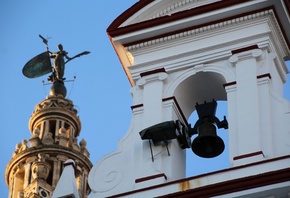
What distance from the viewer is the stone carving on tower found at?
188 ft

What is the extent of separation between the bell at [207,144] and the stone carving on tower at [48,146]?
18.4 m

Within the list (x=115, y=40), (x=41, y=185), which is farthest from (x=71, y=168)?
(x=41, y=185)

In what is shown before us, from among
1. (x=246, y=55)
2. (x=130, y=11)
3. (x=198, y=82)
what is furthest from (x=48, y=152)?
(x=246, y=55)

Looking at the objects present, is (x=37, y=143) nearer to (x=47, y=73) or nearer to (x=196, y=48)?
(x=47, y=73)

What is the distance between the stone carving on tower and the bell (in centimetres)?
1844

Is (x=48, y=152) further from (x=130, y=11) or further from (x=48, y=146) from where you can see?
(x=130, y=11)

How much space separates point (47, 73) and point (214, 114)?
20.2 metres

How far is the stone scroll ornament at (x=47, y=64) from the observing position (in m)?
57.1

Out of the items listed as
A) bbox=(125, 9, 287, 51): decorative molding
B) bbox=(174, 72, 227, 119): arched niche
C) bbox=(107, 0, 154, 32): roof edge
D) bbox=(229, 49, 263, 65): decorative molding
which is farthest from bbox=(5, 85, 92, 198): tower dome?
bbox=(229, 49, 263, 65): decorative molding

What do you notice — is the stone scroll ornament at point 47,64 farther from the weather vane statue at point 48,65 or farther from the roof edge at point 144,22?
the roof edge at point 144,22

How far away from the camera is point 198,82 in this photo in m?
39.2

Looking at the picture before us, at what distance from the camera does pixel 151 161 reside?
3712cm

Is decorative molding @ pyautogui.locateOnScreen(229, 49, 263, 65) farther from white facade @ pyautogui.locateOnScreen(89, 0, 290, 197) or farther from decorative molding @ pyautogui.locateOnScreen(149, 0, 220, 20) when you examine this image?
decorative molding @ pyautogui.locateOnScreen(149, 0, 220, 20)

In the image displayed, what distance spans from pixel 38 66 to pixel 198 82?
19.1 m
